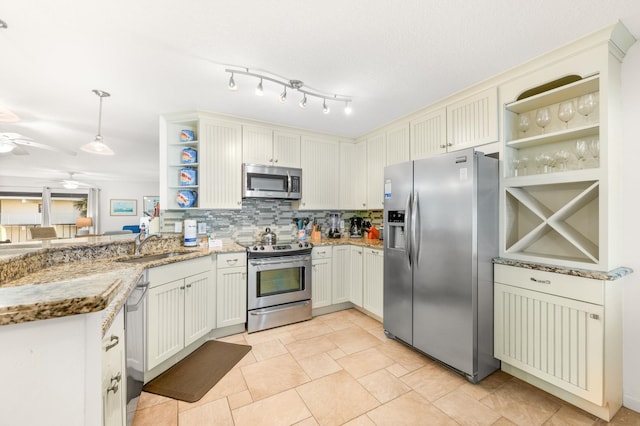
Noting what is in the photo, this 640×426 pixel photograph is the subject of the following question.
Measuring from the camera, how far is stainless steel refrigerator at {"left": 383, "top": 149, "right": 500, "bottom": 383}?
2.04 metres

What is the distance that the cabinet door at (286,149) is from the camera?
341 centimetres

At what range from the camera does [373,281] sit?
3.17 metres

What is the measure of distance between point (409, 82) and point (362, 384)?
2.54m

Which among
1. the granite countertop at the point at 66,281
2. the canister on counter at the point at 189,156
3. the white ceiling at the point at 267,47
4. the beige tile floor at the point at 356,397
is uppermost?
the white ceiling at the point at 267,47

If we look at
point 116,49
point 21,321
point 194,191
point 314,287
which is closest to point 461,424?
point 314,287

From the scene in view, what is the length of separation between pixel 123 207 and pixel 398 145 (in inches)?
337

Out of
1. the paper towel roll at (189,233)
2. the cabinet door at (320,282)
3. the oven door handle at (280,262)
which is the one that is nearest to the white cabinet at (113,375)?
the oven door handle at (280,262)

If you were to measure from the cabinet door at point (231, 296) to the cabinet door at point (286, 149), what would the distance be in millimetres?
1454

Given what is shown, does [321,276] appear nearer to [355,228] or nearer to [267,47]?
[355,228]

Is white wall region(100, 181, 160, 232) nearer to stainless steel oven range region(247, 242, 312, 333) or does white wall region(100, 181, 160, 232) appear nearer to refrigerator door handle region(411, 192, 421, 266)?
stainless steel oven range region(247, 242, 312, 333)

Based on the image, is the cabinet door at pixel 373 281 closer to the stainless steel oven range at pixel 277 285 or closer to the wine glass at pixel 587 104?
the stainless steel oven range at pixel 277 285

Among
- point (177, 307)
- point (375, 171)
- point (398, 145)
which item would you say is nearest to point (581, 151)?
point (398, 145)

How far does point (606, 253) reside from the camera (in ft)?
5.50

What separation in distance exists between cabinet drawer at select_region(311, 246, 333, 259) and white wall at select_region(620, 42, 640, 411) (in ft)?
8.39
